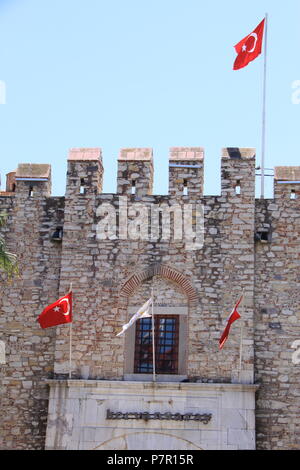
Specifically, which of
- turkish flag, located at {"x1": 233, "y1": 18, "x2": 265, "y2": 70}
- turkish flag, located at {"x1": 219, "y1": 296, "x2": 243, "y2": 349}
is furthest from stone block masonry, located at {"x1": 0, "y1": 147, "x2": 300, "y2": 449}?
turkish flag, located at {"x1": 233, "y1": 18, "x2": 265, "y2": 70}

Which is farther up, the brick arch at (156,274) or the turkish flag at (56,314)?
the brick arch at (156,274)

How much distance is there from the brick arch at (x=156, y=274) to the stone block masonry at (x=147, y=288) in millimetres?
22

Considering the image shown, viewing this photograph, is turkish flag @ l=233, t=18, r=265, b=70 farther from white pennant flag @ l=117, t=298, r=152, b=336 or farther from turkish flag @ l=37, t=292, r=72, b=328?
turkish flag @ l=37, t=292, r=72, b=328

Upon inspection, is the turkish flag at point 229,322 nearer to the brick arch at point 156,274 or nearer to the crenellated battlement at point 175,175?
the brick arch at point 156,274

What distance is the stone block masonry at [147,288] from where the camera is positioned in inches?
894

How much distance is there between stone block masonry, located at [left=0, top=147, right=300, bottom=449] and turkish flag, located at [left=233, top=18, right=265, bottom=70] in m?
2.24

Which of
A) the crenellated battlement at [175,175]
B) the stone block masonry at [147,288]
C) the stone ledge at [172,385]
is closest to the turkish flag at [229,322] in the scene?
the stone block masonry at [147,288]

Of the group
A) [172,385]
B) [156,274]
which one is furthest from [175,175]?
[172,385]

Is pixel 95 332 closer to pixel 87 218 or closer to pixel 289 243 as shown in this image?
pixel 87 218

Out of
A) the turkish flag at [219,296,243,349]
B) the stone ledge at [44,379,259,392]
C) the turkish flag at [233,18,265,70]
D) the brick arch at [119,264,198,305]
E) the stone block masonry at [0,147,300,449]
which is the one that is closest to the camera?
the turkish flag at [219,296,243,349]

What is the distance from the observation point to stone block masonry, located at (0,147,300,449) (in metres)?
22.7

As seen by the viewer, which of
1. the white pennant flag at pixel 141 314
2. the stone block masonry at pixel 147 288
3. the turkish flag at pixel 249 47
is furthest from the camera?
the turkish flag at pixel 249 47

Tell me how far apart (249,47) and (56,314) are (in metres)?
7.83
